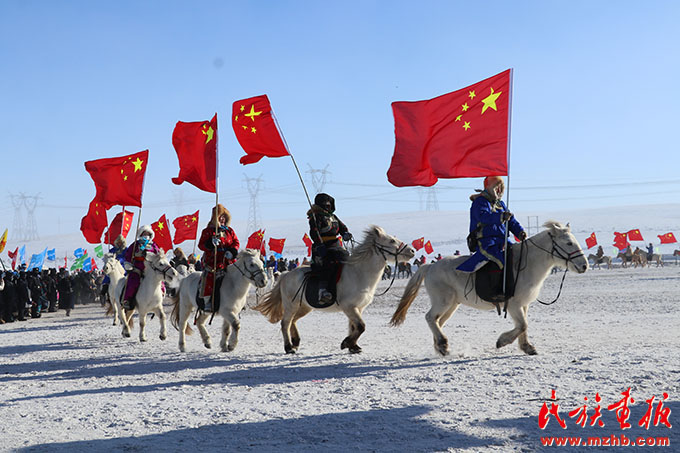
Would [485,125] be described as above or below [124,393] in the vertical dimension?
above

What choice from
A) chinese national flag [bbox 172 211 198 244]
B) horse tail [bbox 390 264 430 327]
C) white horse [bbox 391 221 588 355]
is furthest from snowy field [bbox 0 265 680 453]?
chinese national flag [bbox 172 211 198 244]

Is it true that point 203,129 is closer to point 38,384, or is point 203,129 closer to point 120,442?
point 38,384

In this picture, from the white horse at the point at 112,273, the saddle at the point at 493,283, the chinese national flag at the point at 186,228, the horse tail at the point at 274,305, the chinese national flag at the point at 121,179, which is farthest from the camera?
the chinese national flag at the point at 186,228

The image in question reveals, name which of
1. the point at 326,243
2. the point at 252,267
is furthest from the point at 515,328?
the point at 252,267

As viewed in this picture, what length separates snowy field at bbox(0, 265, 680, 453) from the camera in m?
5.14

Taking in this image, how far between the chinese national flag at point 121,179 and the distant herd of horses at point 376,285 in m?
3.79

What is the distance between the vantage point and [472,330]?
13.4m

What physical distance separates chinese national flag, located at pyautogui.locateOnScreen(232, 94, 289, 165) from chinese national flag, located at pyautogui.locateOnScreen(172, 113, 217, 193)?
2.94 feet

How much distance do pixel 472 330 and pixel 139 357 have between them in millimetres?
6337

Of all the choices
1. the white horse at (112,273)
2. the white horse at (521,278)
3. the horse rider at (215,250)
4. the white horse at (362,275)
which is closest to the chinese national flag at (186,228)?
the white horse at (112,273)

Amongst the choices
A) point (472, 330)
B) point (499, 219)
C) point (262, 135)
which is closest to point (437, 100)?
point (499, 219)

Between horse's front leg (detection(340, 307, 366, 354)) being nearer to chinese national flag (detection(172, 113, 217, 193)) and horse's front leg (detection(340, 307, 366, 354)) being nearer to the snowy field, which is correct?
the snowy field

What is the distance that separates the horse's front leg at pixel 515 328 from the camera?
344 inches

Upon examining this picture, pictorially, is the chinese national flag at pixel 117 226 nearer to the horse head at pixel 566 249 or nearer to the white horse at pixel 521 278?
the white horse at pixel 521 278
